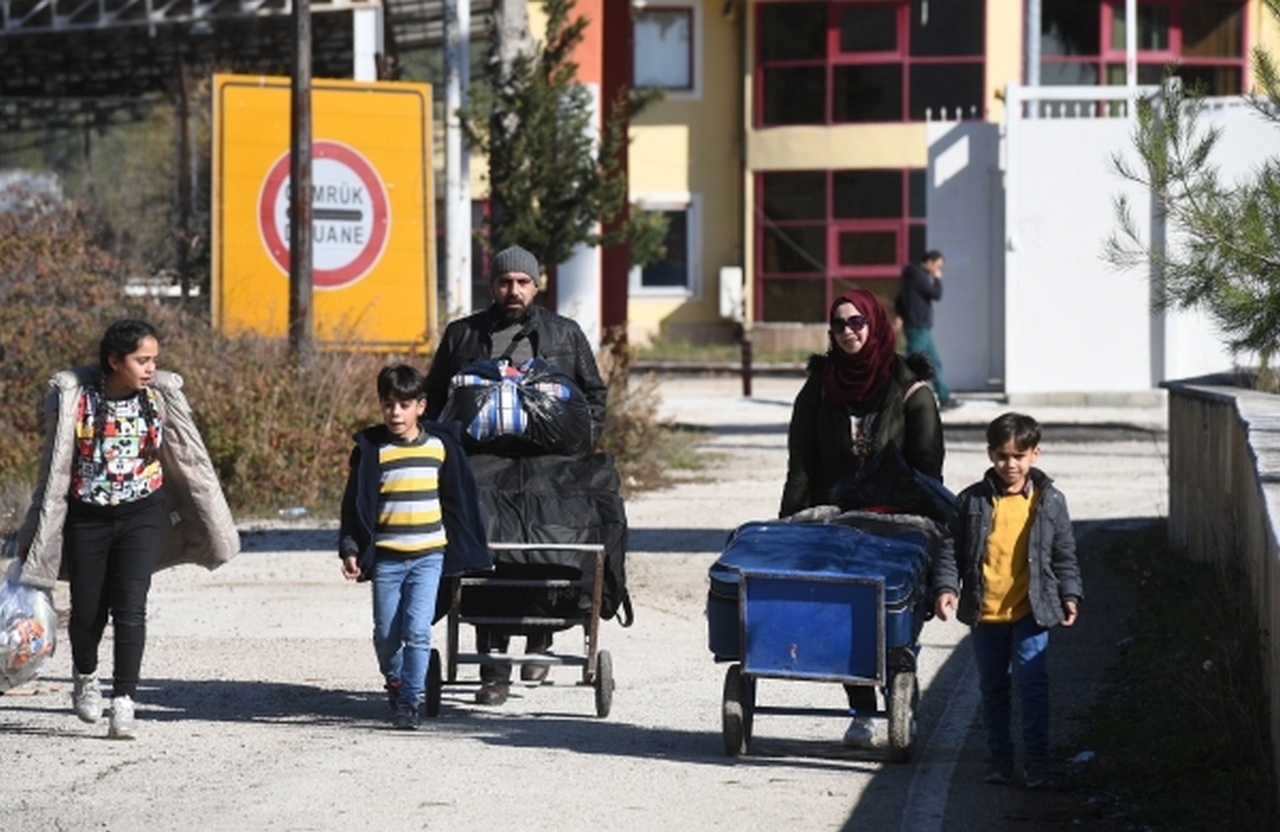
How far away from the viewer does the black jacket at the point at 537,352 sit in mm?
9867

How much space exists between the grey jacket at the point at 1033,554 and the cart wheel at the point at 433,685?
2.23 m

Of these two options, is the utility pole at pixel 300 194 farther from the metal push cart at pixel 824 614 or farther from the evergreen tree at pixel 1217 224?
the metal push cart at pixel 824 614

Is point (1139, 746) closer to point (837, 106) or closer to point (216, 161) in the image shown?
point (216, 161)

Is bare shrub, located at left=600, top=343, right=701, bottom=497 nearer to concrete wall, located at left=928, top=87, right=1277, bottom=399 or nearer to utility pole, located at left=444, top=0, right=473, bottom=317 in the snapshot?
utility pole, located at left=444, top=0, right=473, bottom=317

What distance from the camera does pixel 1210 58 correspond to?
1695 inches

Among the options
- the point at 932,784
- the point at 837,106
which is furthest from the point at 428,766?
the point at 837,106

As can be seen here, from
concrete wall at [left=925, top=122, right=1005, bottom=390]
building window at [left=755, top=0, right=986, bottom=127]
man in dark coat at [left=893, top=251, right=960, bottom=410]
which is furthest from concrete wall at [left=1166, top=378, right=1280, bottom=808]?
building window at [left=755, top=0, right=986, bottom=127]

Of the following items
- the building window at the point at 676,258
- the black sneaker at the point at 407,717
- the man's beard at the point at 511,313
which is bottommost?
the black sneaker at the point at 407,717

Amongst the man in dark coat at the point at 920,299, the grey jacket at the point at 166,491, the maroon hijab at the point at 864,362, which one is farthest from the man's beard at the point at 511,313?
the man in dark coat at the point at 920,299

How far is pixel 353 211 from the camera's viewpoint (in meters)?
20.0

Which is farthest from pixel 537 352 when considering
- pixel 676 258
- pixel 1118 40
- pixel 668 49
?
pixel 668 49

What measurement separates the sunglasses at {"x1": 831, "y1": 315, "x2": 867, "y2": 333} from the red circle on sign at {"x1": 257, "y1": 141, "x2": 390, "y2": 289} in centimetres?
1153

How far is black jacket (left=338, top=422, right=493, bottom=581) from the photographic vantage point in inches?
Result: 364

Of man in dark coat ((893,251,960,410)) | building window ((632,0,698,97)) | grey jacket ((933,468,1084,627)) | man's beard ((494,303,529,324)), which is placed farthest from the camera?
building window ((632,0,698,97))
